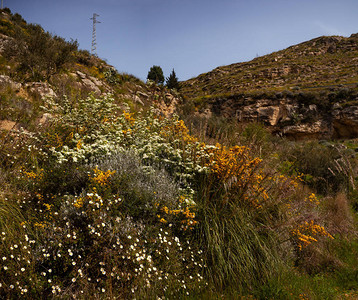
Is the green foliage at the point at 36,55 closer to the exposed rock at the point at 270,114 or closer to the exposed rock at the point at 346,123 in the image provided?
the exposed rock at the point at 270,114

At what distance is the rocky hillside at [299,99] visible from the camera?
21.4 metres

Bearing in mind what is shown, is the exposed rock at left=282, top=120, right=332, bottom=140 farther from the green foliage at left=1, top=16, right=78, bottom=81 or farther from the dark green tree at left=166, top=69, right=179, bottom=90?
the green foliage at left=1, top=16, right=78, bottom=81

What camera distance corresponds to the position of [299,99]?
75.2 feet

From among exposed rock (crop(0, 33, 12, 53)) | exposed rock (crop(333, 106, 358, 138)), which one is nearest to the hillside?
exposed rock (crop(0, 33, 12, 53))

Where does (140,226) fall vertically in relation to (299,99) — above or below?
below

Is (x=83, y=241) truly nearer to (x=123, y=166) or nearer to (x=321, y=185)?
(x=123, y=166)

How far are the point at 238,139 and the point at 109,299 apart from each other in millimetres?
3745

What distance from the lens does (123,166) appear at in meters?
3.19

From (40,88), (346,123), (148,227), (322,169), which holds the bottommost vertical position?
(322,169)

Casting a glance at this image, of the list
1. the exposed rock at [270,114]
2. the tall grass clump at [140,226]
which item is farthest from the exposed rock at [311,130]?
the tall grass clump at [140,226]

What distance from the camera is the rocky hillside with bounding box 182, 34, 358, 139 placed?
2136 centimetres

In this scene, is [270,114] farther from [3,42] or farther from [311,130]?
[3,42]

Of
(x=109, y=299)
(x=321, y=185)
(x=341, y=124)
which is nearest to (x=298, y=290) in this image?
(x=109, y=299)

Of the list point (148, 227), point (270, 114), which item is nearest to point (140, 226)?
point (148, 227)
